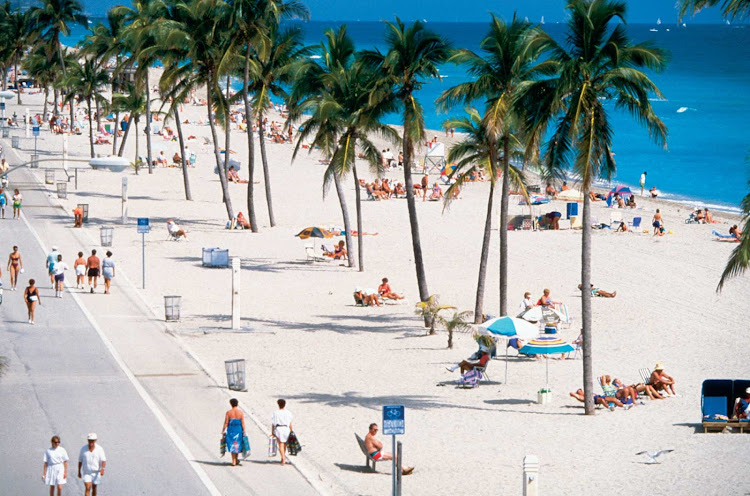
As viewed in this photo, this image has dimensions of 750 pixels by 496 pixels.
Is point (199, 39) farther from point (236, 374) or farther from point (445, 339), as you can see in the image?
point (236, 374)

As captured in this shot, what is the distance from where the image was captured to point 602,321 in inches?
1003

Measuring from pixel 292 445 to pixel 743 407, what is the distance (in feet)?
23.6

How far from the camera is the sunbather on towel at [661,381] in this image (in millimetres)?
19047

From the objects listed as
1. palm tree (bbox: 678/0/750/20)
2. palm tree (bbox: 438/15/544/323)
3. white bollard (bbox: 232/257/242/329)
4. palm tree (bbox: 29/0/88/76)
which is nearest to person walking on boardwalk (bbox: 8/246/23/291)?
white bollard (bbox: 232/257/242/329)

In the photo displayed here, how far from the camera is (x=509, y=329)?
64.3 ft

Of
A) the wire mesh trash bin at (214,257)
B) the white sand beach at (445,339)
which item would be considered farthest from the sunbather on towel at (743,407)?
the wire mesh trash bin at (214,257)

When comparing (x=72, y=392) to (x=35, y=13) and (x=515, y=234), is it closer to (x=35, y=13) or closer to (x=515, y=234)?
(x=515, y=234)

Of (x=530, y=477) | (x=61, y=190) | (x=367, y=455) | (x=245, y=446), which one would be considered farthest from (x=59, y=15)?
(x=530, y=477)

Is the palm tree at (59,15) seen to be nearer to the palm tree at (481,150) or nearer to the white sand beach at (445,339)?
the white sand beach at (445,339)

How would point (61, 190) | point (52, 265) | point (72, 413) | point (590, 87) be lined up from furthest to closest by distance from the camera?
point (61, 190), point (52, 265), point (590, 87), point (72, 413)

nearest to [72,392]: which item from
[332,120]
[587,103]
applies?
[587,103]

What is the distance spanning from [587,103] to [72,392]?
388 inches

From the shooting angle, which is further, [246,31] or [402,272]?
[246,31]

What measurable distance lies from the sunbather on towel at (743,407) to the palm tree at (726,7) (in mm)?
5927
